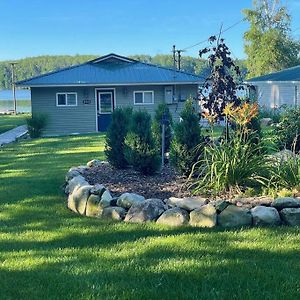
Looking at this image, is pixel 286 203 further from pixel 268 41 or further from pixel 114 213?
pixel 268 41

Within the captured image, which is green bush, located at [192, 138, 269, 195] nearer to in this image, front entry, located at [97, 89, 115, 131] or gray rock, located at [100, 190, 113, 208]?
gray rock, located at [100, 190, 113, 208]

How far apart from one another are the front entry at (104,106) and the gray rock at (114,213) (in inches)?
665

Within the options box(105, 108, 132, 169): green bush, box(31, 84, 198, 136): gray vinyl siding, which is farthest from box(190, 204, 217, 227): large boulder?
box(31, 84, 198, 136): gray vinyl siding

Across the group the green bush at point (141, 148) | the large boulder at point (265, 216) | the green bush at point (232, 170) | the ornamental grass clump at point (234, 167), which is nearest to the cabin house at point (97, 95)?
the green bush at point (141, 148)

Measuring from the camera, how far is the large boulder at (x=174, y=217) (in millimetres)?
5000

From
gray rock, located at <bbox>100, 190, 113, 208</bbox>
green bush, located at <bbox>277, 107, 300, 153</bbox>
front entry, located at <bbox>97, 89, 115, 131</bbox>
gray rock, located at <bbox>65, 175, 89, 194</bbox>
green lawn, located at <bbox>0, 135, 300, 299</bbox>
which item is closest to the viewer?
green lawn, located at <bbox>0, 135, 300, 299</bbox>

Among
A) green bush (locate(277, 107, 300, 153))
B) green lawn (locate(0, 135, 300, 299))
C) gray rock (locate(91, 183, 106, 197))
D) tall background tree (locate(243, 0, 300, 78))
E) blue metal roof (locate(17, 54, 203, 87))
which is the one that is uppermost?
tall background tree (locate(243, 0, 300, 78))

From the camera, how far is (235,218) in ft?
16.1

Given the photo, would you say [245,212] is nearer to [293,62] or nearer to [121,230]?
[121,230]

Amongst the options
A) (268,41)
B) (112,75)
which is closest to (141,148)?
(112,75)

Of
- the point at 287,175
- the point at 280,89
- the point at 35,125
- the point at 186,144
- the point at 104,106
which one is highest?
the point at 280,89

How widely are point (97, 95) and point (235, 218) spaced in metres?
17.8

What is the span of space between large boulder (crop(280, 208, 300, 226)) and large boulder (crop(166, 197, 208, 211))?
0.84m

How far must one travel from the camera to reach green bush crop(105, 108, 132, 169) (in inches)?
298
